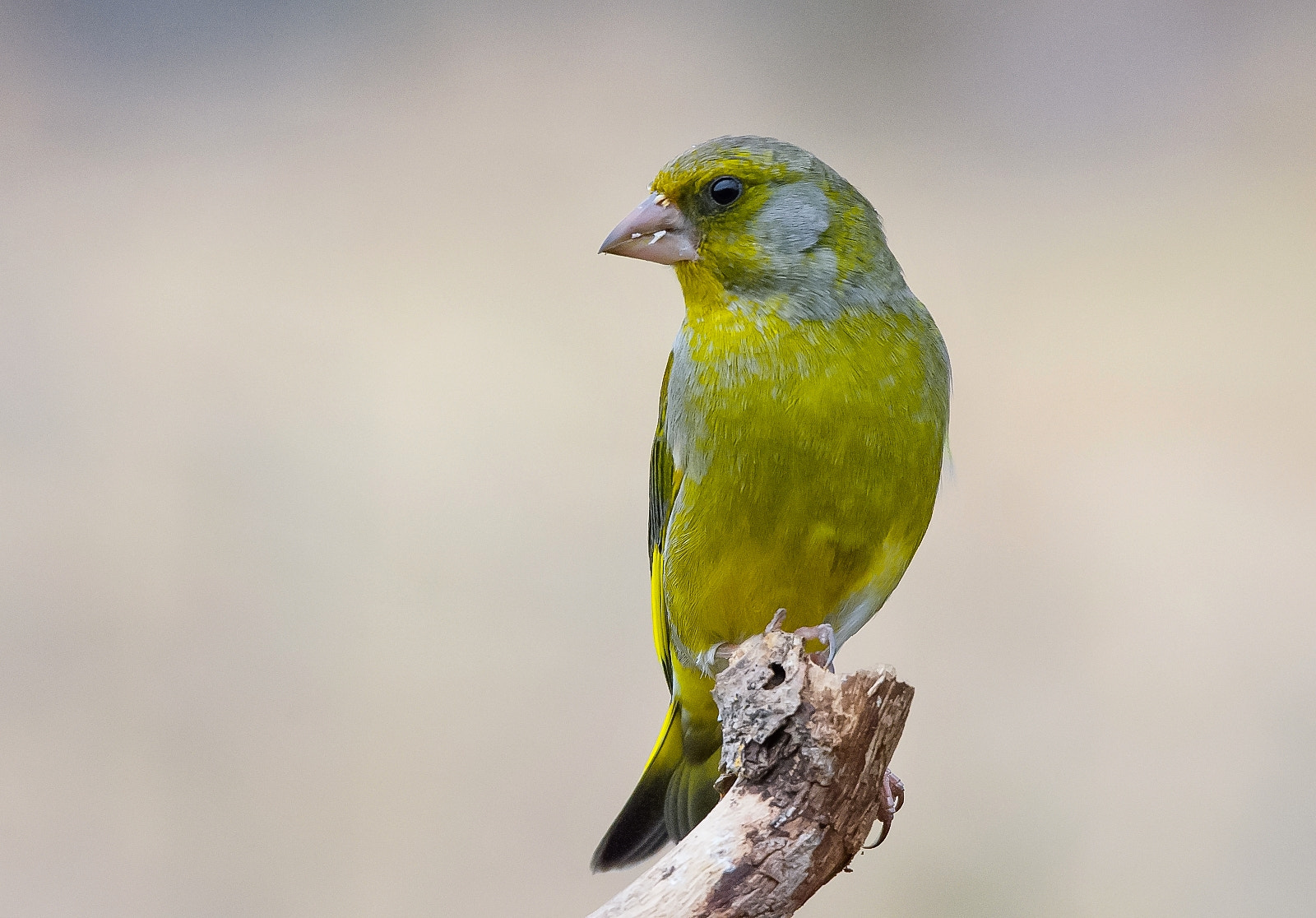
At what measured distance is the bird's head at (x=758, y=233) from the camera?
5.31ft

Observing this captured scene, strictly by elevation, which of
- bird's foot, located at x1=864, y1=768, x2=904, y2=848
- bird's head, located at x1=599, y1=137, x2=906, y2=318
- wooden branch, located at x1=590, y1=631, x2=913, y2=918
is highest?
bird's head, located at x1=599, y1=137, x2=906, y2=318

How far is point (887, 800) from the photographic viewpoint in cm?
152

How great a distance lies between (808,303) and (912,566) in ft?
4.80

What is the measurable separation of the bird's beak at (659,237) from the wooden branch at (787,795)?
24.4 inches

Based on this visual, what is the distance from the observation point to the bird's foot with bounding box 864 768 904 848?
4.46 ft

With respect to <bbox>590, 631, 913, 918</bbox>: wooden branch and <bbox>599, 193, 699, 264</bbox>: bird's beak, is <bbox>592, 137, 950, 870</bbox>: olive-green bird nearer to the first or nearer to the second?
<bbox>599, 193, 699, 264</bbox>: bird's beak

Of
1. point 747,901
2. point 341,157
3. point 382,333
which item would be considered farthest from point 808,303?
point 341,157

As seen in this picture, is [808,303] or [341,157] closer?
[808,303]

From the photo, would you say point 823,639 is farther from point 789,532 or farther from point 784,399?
point 784,399

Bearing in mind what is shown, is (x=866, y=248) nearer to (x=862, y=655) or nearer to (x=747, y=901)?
(x=747, y=901)

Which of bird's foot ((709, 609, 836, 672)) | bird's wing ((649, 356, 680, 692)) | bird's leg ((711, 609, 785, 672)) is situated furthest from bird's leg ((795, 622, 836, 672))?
bird's wing ((649, 356, 680, 692))

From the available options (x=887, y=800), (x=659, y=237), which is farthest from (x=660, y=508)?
(x=887, y=800)

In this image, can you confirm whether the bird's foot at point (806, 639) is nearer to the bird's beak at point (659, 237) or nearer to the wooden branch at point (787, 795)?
the wooden branch at point (787, 795)

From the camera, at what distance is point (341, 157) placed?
123 inches
